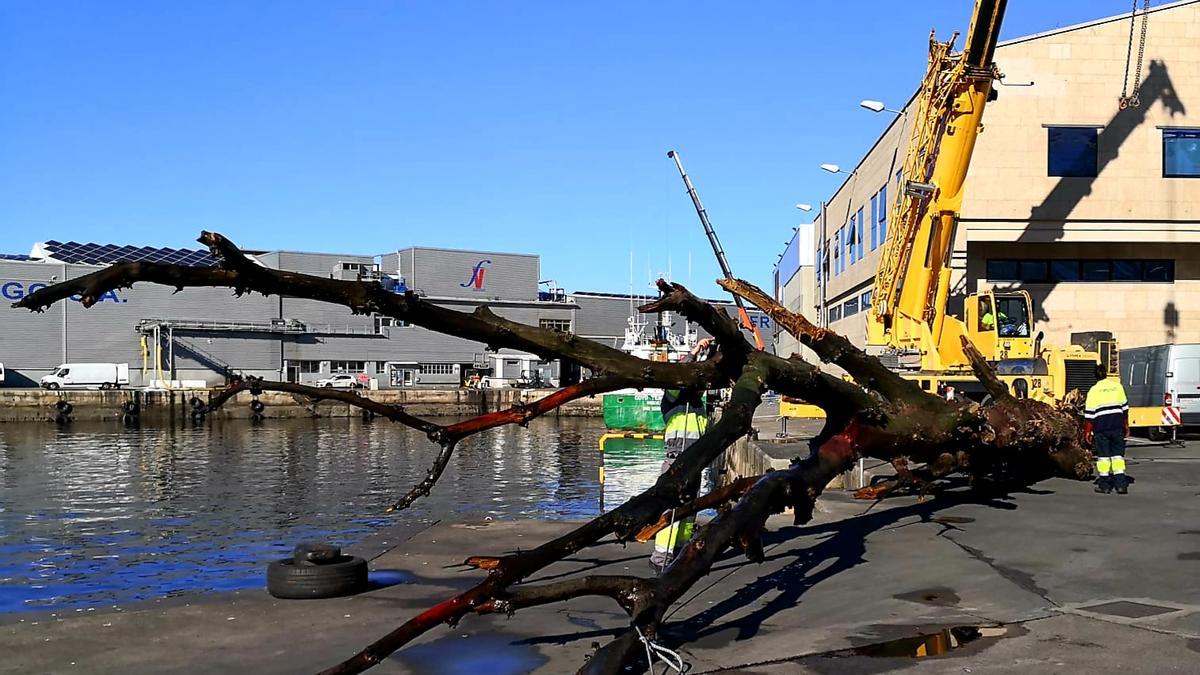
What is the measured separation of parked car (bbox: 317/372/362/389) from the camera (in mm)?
73694

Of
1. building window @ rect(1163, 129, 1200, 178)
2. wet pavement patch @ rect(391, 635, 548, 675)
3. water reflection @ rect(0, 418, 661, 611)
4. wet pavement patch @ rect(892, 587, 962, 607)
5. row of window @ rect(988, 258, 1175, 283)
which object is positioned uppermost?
building window @ rect(1163, 129, 1200, 178)

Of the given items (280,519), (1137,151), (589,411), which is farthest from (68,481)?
(589,411)

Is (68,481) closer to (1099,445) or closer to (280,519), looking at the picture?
(280,519)

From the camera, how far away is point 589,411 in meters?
72.9

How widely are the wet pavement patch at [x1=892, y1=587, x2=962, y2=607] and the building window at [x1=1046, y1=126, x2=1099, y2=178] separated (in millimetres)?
28381

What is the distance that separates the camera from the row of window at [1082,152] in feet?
109

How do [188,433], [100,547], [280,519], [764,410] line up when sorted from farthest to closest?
[188,433] < [764,410] < [280,519] < [100,547]

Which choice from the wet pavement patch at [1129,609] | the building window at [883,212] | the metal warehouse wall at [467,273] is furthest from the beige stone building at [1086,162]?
the metal warehouse wall at [467,273]

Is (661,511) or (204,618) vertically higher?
(661,511)

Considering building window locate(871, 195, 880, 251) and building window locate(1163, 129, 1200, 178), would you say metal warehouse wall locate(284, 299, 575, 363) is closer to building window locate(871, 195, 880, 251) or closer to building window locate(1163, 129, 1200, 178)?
building window locate(871, 195, 880, 251)

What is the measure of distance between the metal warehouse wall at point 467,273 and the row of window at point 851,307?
140 feet

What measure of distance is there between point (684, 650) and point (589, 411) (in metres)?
66.4

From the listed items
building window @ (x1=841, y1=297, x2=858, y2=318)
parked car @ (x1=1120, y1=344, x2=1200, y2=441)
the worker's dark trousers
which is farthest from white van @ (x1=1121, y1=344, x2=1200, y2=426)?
building window @ (x1=841, y1=297, x2=858, y2=318)

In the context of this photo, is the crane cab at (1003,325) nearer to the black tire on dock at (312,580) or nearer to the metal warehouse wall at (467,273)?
the black tire on dock at (312,580)
